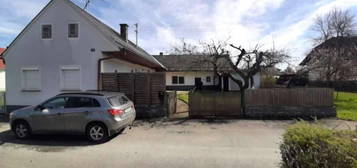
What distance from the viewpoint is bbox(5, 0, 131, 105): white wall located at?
14016mm

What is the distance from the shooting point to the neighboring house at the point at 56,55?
14.0m

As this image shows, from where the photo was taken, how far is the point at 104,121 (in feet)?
27.7

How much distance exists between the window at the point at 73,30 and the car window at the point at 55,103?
6144 mm

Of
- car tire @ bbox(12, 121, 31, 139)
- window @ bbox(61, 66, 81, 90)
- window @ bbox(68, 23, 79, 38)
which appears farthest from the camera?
window @ bbox(68, 23, 79, 38)

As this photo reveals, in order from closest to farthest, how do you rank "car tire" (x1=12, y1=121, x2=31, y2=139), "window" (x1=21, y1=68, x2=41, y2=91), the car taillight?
1. the car taillight
2. "car tire" (x1=12, y1=121, x2=31, y2=139)
3. "window" (x1=21, y1=68, x2=41, y2=91)

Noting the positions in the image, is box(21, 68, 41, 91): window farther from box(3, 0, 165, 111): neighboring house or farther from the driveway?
the driveway

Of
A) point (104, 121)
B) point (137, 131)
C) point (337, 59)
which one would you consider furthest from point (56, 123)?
point (337, 59)

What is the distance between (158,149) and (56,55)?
32.0 feet

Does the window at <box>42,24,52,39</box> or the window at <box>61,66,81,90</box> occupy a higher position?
the window at <box>42,24,52,39</box>

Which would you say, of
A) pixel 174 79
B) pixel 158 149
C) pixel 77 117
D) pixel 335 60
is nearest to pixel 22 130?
pixel 77 117

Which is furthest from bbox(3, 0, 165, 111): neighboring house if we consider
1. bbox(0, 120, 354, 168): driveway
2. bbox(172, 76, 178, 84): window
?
bbox(172, 76, 178, 84): window

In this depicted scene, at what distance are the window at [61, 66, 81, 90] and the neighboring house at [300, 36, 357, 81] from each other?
1692cm

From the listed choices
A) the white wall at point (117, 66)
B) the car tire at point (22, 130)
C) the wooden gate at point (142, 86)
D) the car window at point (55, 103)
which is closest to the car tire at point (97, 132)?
the car window at point (55, 103)

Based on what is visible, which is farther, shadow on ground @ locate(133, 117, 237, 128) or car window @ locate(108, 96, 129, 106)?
shadow on ground @ locate(133, 117, 237, 128)
